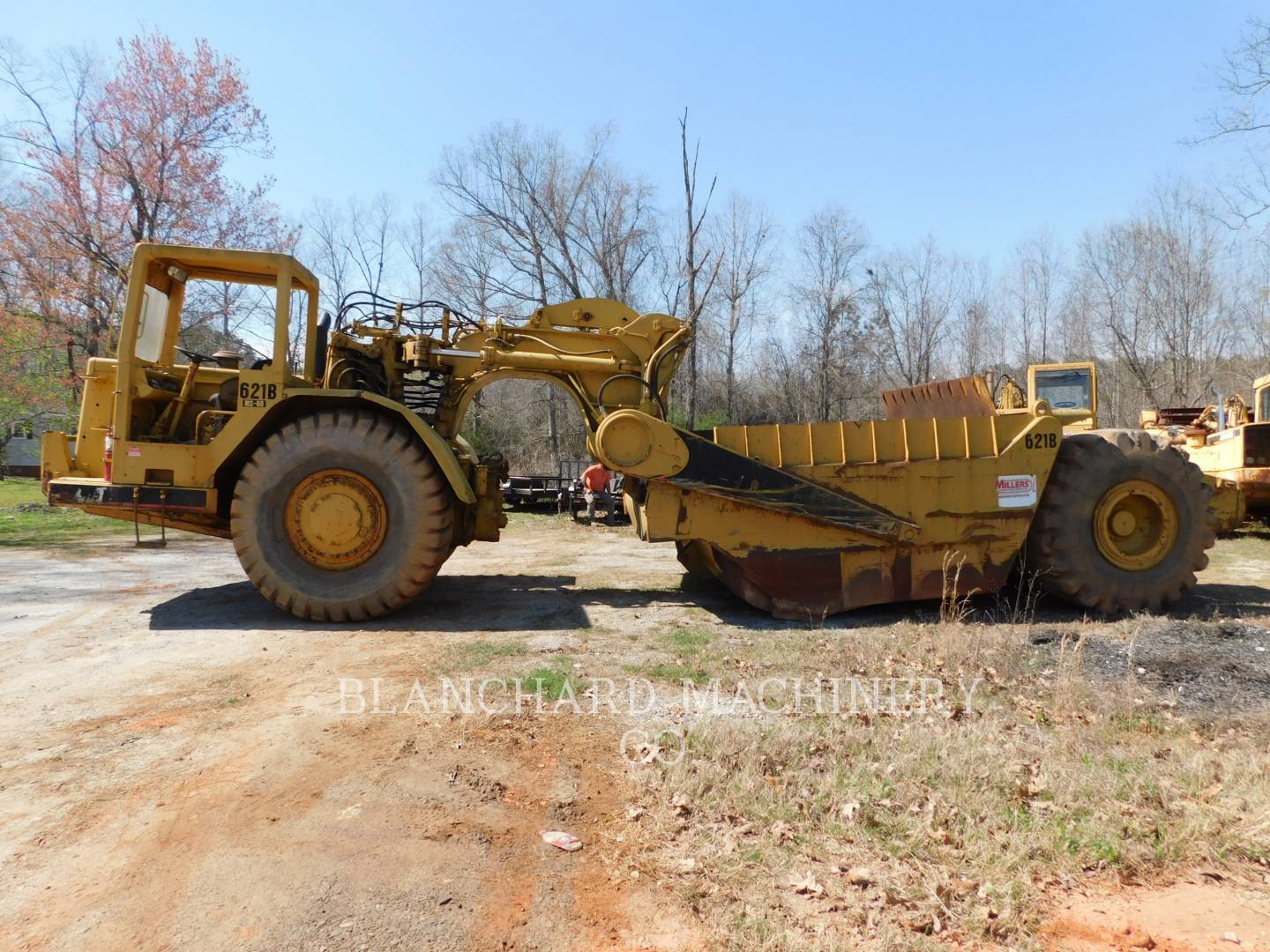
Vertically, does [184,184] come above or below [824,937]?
above

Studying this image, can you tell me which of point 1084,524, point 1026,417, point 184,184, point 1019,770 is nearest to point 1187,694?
point 1019,770

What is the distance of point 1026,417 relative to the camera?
6750 millimetres

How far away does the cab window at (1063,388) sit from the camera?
14320 mm

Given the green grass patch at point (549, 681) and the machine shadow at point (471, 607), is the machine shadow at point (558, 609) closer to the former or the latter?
the machine shadow at point (471, 607)

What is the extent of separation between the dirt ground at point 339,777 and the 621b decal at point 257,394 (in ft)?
6.06

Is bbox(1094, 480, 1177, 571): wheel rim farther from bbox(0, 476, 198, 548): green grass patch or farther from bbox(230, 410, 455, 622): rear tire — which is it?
bbox(0, 476, 198, 548): green grass patch

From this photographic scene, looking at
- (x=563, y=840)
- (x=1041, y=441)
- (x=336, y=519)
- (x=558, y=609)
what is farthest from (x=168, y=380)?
(x=1041, y=441)

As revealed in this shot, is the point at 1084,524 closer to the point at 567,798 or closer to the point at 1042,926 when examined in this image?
the point at 1042,926

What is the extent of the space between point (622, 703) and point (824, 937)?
2.19 meters

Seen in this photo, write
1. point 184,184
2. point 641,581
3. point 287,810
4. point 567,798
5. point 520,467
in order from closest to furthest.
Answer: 1. point 287,810
2. point 567,798
3. point 641,581
4. point 184,184
5. point 520,467

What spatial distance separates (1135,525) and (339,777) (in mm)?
6956

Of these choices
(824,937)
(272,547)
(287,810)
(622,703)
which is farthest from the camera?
(272,547)

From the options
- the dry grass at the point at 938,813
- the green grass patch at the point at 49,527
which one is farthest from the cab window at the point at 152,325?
the dry grass at the point at 938,813

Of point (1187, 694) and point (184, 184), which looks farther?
point (184, 184)
